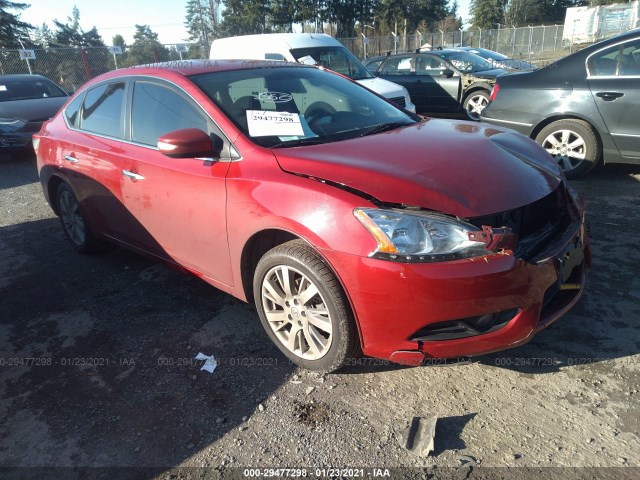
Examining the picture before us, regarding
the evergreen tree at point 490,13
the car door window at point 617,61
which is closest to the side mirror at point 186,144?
the car door window at point 617,61

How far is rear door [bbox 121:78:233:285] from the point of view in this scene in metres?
2.94

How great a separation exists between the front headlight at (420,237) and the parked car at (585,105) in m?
4.11

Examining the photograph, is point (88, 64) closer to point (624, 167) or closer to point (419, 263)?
point (624, 167)

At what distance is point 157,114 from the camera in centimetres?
339

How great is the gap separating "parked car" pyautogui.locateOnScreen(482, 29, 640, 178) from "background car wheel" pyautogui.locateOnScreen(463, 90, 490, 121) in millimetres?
4387

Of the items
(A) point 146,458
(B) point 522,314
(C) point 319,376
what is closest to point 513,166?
(B) point 522,314

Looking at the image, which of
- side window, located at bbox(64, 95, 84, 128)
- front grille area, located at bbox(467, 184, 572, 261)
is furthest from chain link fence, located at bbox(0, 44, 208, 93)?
front grille area, located at bbox(467, 184, 572, 261)

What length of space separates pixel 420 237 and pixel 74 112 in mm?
3644

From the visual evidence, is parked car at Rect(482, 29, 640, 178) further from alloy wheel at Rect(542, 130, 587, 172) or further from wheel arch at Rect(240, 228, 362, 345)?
wheel arch at Rect(240, 228, 362, 345)

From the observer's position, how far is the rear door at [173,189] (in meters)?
2.94

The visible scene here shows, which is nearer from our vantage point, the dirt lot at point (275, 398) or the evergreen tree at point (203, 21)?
the dirt lot at point (275, 398)

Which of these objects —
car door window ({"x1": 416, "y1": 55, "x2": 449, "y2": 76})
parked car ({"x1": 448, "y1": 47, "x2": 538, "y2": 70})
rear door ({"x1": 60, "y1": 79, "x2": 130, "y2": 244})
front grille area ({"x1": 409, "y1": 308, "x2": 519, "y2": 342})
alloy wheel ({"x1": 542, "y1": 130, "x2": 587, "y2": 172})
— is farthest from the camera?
parked car ({"x1": 448, "y1": 47, "x2": 538, "y2": 70})

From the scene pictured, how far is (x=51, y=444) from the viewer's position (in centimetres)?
238

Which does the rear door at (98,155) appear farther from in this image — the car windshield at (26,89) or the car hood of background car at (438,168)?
the car windshield at (26,89)
